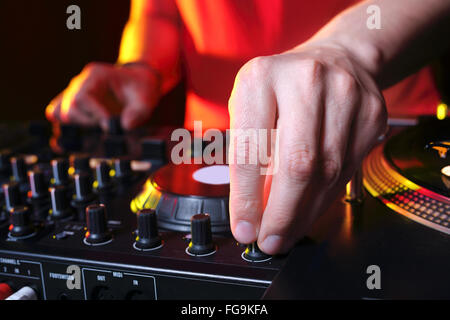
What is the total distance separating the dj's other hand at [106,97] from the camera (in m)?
1.12

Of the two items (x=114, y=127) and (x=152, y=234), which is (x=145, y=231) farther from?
(x=114, y=127)

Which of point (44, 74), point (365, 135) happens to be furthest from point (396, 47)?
point (44, 74)

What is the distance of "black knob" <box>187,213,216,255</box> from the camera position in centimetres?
46

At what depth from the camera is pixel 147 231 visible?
486 mm

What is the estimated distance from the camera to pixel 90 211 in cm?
51

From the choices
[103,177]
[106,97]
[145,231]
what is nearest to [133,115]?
[106,97]

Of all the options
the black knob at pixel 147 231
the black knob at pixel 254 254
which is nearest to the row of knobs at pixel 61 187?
the black knob at pixel 147 231

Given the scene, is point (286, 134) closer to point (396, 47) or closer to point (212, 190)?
point (212, 190)

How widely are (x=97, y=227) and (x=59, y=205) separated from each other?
11cm

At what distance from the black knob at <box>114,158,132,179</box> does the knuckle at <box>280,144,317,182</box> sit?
14.8 inches

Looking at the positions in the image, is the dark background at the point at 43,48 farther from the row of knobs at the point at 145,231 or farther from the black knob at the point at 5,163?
the row of knobs at the point at 145,231

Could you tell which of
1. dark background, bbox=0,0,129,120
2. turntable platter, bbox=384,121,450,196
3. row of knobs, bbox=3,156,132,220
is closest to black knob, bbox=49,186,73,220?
row of knobs, bbox=3,156,132,220

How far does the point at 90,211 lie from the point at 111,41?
186 cm
